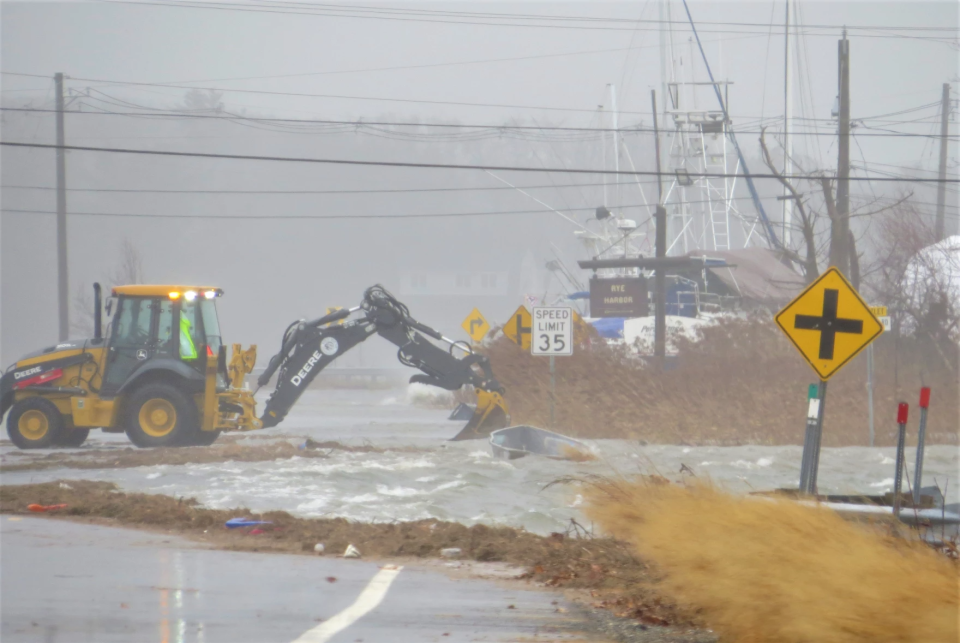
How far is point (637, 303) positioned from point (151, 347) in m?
20.1

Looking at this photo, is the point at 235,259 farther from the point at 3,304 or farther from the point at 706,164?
the point at 706,164

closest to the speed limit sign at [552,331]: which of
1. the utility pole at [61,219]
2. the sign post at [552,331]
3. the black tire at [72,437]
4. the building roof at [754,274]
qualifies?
the sign post at [552,331]

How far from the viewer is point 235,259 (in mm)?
106625

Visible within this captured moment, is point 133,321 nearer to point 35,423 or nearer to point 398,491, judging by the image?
point 35,423

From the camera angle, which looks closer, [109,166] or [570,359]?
[570,359]

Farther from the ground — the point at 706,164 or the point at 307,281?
the point at 706,164

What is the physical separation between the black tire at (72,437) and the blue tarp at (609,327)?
28.0m

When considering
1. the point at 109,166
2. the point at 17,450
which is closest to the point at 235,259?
the point at 109,166

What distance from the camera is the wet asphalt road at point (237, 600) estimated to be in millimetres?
7414

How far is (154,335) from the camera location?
22906 millimetres

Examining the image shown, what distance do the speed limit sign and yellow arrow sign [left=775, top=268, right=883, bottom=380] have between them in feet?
45.6

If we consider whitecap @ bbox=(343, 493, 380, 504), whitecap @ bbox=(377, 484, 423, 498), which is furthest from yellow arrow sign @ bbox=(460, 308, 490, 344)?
whitecap @ bbox=(343, 493, 380, 504)

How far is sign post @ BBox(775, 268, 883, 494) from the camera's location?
39.9 ft

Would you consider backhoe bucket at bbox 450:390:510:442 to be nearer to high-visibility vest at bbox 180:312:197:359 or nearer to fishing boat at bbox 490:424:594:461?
fishing boat at bbox 490:424:594:461
